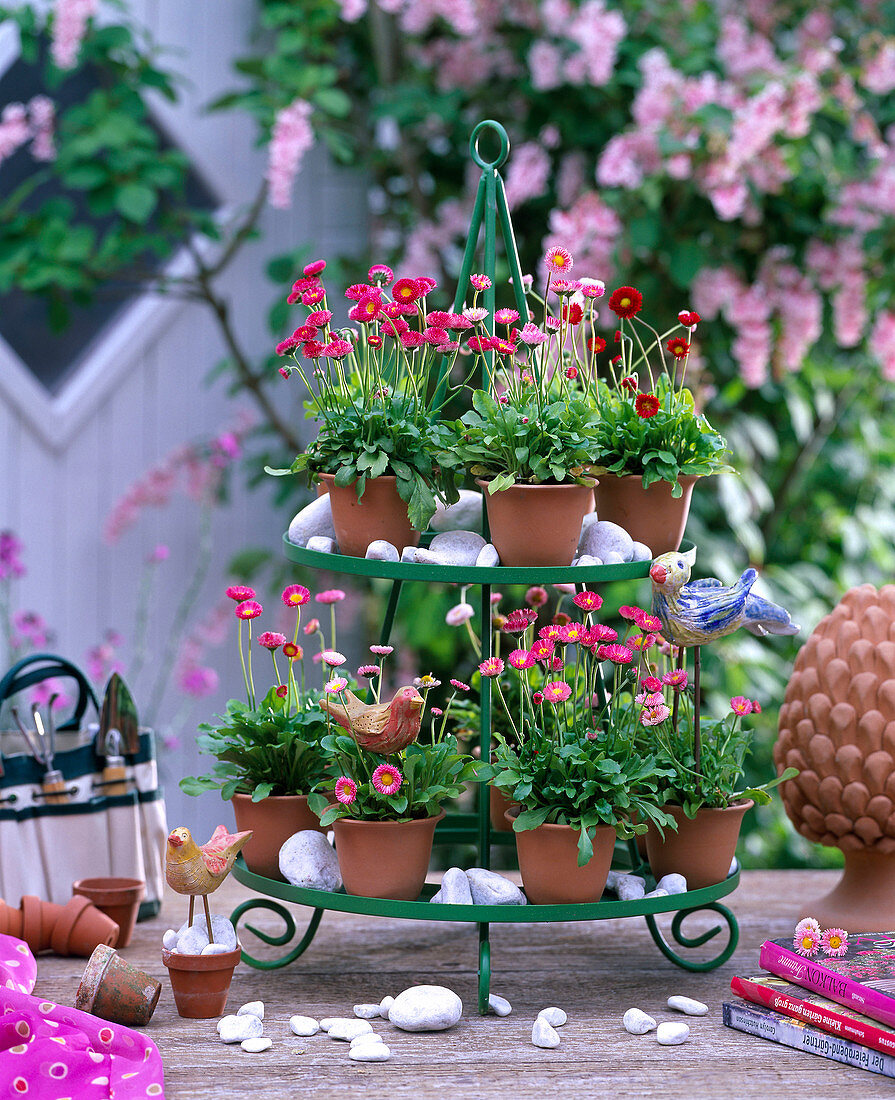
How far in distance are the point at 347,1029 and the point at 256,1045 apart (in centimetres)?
8

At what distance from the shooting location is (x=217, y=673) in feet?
9.08

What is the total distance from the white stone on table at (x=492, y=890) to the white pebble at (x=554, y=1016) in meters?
0.10

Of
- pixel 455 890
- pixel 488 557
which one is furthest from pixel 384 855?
pixel 488 557

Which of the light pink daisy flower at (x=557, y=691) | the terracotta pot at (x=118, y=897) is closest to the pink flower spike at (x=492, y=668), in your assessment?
the light pink daisy flower at (x=557, y=691)

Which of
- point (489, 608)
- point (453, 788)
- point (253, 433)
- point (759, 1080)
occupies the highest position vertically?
point (253, 433)

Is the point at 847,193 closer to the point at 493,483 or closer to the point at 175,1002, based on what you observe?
the point at 493,483

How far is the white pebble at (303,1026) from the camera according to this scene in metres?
1.08

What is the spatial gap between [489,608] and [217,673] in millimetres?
1699

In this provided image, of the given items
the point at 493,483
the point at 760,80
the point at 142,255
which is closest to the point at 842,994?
the point at 493,483

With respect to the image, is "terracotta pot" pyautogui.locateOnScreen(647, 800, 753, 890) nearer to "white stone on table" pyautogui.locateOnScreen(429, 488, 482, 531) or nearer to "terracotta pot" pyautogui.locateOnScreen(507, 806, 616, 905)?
"terracotta pot" pyautogui.locateOnScreen(507, 806, 616, 905)

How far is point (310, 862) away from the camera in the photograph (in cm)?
116

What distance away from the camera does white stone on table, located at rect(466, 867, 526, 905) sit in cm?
111

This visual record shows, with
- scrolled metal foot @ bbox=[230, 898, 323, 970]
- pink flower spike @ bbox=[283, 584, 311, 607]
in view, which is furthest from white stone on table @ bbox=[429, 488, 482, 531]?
scrolled metal foot @ bbox=[230, 898, 323, 970]

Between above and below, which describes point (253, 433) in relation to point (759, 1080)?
above
